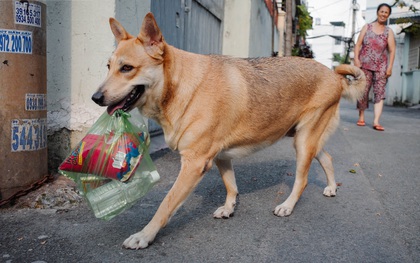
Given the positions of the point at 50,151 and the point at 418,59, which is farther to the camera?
the point at 418,59

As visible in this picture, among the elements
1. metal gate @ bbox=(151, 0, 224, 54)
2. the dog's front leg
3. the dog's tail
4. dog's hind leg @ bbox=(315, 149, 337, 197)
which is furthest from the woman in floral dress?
the dog's front leg

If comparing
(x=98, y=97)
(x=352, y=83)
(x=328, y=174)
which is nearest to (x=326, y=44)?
(x=352, y=83)

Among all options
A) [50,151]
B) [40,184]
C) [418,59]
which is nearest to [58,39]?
[50,151]

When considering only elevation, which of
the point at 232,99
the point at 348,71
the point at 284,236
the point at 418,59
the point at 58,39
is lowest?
the point at 284,236

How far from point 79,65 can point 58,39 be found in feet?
1.05

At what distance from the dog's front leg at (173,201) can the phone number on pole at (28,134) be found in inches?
53.3

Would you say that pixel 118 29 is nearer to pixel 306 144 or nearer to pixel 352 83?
pixel 306 144

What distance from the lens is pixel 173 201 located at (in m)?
2.85

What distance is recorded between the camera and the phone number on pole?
3.37 metres

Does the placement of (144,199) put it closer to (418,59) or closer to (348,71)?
(348,71)

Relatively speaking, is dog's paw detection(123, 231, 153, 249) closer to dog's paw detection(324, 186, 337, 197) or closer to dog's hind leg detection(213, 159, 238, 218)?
dog's hind leg detection(213, 159, 238, 218)

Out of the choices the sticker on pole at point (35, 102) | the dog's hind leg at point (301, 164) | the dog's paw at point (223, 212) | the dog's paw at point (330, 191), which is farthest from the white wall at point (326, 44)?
the sticker on pole at point (35, 102)

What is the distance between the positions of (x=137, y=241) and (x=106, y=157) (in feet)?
2.00

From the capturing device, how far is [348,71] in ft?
13.2
